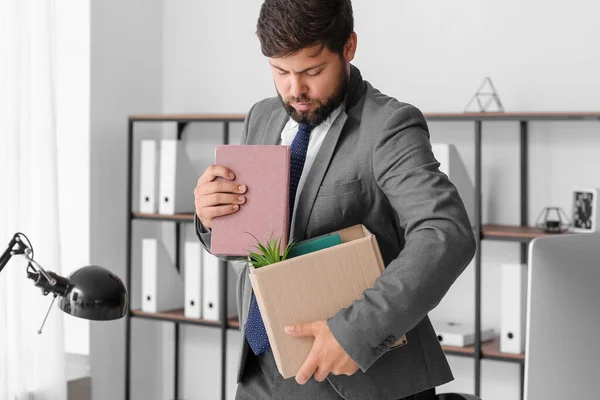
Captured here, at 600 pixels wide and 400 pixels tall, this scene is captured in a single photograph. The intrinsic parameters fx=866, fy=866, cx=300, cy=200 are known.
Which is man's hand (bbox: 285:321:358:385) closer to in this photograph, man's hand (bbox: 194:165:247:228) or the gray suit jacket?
the gray suit jacket

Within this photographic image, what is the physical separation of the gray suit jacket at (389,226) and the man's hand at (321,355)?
0.02m

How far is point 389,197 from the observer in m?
1.50

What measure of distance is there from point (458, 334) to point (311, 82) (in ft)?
6.07

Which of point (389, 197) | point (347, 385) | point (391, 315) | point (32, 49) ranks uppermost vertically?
point (32, 49)

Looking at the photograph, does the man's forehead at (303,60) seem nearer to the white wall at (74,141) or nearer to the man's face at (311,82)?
the man's face at (311,82)

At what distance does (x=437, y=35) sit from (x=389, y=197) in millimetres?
2033

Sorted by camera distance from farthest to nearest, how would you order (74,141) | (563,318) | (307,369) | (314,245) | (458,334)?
(74,141)
(458,334)
(314,245)
(307,369)
(563,318)

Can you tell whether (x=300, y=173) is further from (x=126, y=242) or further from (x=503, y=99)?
(x=126, y=242)

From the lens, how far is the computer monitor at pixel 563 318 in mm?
973

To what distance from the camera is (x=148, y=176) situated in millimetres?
3777

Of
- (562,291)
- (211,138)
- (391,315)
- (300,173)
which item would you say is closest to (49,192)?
(211,138)

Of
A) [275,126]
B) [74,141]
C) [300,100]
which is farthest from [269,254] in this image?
[74,141]

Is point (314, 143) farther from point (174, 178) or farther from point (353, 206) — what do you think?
point (174, 178)

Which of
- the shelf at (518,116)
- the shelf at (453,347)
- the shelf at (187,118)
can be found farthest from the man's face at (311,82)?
the shelf at (187,118)
